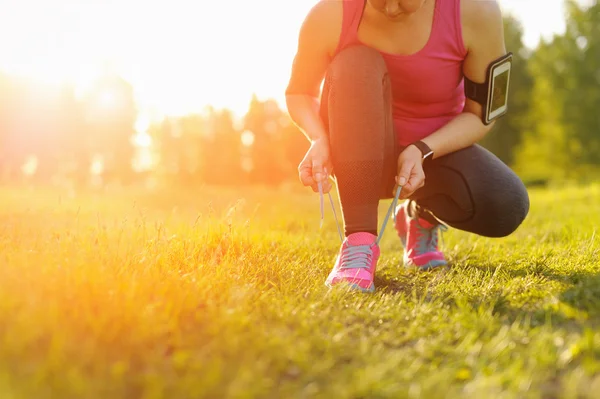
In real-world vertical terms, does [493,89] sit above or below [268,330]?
above

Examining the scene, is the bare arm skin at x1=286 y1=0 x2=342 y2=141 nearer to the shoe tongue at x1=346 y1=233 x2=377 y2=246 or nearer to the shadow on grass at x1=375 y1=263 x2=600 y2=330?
the shoe tongue at x1=346 y1=233 x2=377 y2=246

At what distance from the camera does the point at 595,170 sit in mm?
28281

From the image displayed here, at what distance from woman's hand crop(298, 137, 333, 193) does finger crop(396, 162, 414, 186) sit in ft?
1.14

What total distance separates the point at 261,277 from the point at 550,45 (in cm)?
3008

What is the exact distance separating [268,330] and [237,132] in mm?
41573

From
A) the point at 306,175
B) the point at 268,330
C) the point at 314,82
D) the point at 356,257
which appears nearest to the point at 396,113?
the point at 314,82

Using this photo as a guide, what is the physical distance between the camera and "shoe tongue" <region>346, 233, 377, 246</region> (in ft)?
9.18

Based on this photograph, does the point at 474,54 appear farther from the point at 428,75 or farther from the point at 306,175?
the point at 306,175

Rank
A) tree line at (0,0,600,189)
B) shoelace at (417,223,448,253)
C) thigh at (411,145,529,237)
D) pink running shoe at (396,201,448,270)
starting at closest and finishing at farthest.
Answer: thigh at (411,145,529,237)
pink running shoe at (396,201,448,270)
shoelace at (417,223,448,253)
tree line at (0,0,600,189)

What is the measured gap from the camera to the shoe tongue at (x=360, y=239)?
2799 mm

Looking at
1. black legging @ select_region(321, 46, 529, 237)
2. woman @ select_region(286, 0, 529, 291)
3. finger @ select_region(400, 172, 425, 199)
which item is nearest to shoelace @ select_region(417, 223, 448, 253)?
woman @ select_region(286, 0, 529, 291)

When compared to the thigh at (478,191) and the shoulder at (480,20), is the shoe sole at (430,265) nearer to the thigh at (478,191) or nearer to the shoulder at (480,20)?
the thigh at (478,191)

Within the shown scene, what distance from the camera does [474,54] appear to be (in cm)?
306

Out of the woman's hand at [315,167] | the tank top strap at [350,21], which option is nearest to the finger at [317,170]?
the woman's hand at [315,167]
